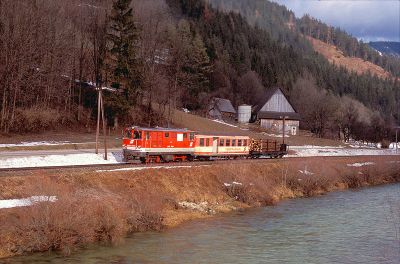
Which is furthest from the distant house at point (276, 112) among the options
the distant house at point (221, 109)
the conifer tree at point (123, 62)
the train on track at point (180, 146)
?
the train on track at point (180, 146)

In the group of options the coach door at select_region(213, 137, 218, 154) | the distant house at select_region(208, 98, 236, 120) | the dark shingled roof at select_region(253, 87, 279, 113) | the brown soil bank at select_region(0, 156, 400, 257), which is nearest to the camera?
the brown soil bank at select_region(0, 156, 400, 257)

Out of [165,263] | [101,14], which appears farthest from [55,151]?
[101,14]

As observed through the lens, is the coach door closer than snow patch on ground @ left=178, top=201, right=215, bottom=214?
No

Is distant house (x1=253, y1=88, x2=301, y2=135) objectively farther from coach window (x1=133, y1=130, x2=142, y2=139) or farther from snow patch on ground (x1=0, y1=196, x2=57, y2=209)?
snow patch on ground (x1=0, y1=196, x2=57, y2=209)

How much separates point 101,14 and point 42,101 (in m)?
16.4

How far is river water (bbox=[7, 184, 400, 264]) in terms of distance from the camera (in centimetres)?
2247

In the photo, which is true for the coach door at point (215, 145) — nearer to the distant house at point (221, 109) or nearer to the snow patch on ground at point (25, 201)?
the snow patch on ground at point (25, 201)

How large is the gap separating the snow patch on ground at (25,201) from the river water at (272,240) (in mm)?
2829

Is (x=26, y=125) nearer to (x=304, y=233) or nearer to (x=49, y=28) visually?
(x=49, y=28)

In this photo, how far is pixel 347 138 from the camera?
12119 cm

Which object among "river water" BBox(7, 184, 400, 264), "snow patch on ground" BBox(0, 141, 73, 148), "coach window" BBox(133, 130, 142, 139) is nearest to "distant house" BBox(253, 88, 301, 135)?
"snow patch on ground" BBox(0, 141, 73, 148)

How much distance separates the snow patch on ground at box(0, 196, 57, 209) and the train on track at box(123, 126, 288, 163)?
58.3ft

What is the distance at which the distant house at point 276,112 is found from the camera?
376 feet

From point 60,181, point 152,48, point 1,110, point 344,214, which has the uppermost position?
point 152,48
